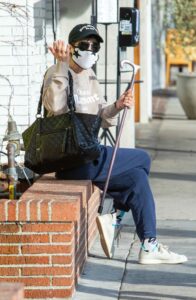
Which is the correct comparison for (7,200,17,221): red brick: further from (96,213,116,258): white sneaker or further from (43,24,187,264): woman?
(43,24,187,264): woman

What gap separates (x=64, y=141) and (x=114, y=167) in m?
0.53

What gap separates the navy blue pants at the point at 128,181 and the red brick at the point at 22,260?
37.9 inches

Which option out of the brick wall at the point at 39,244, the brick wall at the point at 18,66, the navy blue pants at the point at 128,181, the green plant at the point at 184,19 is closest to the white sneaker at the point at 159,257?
the navy blue pants at the point at 128,181

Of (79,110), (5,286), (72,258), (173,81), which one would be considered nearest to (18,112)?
(79,110)

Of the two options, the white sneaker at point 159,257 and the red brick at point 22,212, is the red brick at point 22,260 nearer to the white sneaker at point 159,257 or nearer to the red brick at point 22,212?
the red brick at point 22,212

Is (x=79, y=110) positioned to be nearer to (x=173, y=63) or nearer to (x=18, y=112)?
(x=18, y=112)

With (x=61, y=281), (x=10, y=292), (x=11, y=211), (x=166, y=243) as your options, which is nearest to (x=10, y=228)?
(x=11, y=211)

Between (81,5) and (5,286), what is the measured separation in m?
7.96

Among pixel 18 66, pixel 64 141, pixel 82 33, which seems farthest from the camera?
pixel 18 66

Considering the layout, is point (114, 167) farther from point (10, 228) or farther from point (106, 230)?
point (10, 228)

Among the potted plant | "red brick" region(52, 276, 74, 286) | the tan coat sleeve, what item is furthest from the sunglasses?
the potted plant

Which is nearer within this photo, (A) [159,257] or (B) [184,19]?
(A) [159,257]

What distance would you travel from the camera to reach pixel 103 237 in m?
6.27

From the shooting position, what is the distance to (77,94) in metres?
6.51
